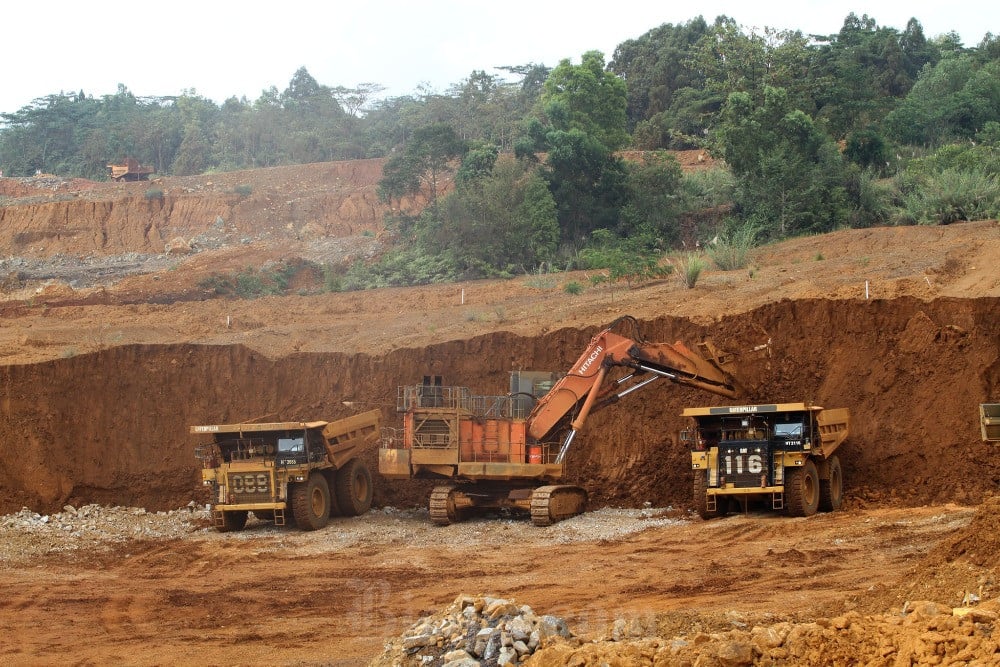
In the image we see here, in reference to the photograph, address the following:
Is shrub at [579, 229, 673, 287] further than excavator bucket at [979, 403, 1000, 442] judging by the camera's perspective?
Yes

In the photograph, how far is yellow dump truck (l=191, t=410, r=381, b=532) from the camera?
871 inches

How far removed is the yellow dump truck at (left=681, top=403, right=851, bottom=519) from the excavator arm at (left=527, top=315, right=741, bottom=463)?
1.45m

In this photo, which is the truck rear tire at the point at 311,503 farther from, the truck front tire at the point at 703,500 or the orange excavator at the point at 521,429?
the truck front tire at the point at 703,500

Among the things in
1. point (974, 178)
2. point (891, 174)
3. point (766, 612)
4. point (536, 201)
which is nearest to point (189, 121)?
point (536, 201)

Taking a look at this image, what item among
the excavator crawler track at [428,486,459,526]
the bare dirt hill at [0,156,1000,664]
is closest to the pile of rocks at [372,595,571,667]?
the bare dirt hill at [0,156,1000,664]

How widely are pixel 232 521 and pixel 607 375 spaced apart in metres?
8.19

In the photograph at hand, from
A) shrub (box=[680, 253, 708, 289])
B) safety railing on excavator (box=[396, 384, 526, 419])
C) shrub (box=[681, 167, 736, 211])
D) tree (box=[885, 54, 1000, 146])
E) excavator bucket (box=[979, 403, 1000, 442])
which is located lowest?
safety railing on excavator (box=[396, 384, 526, 419])

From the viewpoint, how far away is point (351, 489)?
2400 cm

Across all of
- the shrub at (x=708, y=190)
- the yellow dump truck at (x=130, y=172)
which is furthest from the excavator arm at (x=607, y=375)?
the yellow dump truck at (x=130, y=172)

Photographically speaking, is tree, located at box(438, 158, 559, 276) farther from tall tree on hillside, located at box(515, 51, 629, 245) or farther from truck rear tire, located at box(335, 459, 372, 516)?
truck rear tire, located at box(335, 459, 372, 516)

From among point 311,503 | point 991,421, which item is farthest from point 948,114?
point 991,421

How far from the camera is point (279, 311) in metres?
36.8

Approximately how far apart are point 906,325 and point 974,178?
12.0 metres

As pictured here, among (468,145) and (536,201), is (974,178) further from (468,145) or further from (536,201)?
(468,145)
